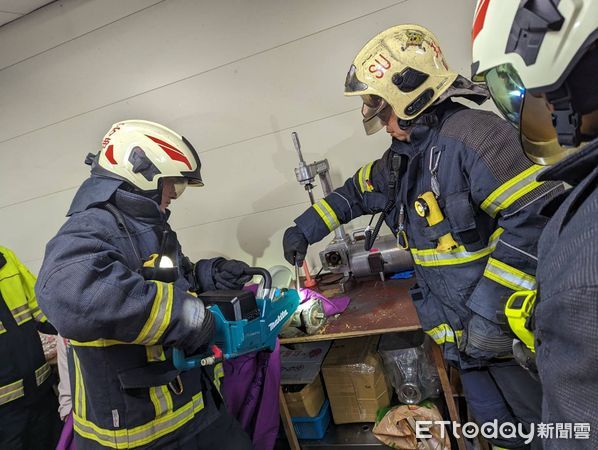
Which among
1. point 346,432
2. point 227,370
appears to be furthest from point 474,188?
point 346,432

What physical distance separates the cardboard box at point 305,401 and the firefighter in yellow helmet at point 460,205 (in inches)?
39.1

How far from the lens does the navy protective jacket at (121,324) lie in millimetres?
1179

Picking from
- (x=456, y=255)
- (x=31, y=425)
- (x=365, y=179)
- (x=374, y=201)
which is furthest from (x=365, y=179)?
(x=31, y=425)

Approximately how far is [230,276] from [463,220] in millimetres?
1201

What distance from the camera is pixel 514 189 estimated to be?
1.26 metres

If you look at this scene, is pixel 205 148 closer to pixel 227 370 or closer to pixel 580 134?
pixel 227 370

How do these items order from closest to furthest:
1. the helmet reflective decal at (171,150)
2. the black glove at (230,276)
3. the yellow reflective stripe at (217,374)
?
1. the helmet reflective decal at (171,150)
2. the yellow reflective stripe at (217,374)
3. the black glove at (230,276)

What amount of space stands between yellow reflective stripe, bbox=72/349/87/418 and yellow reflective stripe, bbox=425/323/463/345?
151 cm

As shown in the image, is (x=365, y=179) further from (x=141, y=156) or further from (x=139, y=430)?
(x=139, y=430)

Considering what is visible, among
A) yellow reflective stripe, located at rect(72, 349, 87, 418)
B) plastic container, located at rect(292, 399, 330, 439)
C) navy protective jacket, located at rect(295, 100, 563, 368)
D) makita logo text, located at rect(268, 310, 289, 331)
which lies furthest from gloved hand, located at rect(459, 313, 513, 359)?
yellow reflective stripe, located at rect(72, 349, 87, 418)

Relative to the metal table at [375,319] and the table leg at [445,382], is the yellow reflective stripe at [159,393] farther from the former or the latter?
the table leg at [445,382]

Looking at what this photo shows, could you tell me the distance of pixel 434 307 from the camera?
5.38 feet

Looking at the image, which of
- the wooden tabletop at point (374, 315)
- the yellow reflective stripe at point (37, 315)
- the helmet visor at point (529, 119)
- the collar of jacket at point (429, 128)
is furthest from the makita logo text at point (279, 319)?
the yellow reflective stripe at point (37, 315)

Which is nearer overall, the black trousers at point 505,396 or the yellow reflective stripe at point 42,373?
the black trousers at point 505,396
